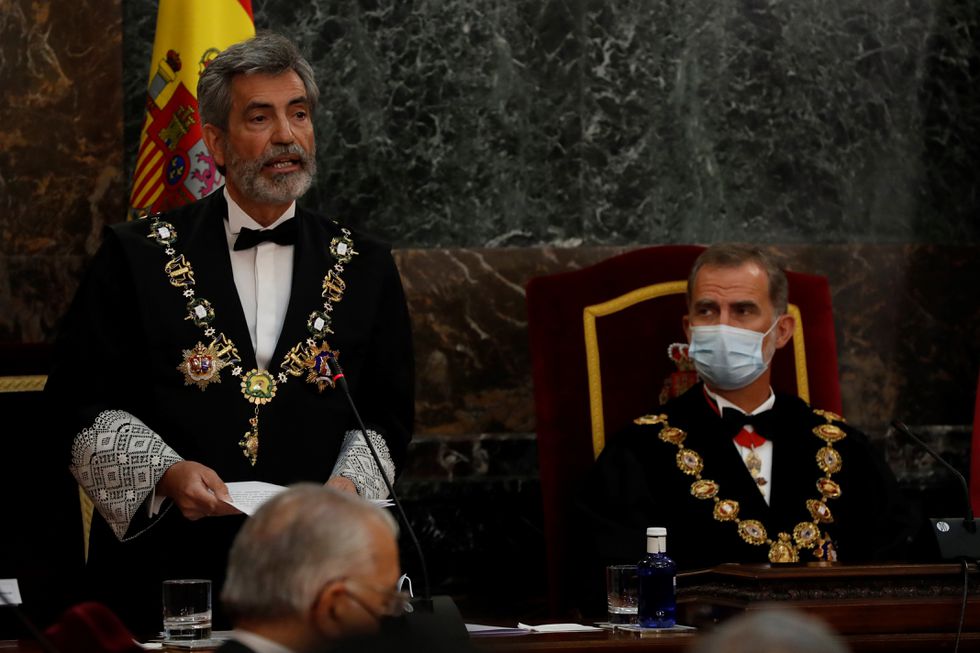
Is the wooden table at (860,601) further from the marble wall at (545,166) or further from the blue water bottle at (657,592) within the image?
the marble wall at (545,166)

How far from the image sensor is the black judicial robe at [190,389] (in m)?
3.48

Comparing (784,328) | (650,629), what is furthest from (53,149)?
(650,629)

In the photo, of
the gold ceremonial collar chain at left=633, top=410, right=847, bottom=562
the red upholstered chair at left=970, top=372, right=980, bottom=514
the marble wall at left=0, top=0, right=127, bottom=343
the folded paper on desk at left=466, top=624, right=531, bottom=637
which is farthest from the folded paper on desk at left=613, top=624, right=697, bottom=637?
the marble wall at left=0, top=0, right=127, bottom=343

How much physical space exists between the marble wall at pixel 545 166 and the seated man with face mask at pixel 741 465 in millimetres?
727

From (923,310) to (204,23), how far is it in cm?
250

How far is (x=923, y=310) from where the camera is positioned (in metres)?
5.18

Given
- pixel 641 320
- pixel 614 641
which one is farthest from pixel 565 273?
pixel 614 641

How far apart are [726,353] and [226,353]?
1.39 m

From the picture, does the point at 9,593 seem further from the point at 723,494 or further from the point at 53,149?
the point at 53,149

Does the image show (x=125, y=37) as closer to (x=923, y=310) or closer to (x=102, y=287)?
(x=102, y=287)

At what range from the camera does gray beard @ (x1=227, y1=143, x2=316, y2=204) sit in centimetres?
360

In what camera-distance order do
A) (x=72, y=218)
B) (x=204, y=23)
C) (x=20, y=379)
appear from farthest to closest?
(x=72, y=218)
(x=204, y=23)
(x=20, y=379)

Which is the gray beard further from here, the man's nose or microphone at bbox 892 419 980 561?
microphone at bbox 892 419 980 561

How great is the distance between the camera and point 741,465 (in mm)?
4199
